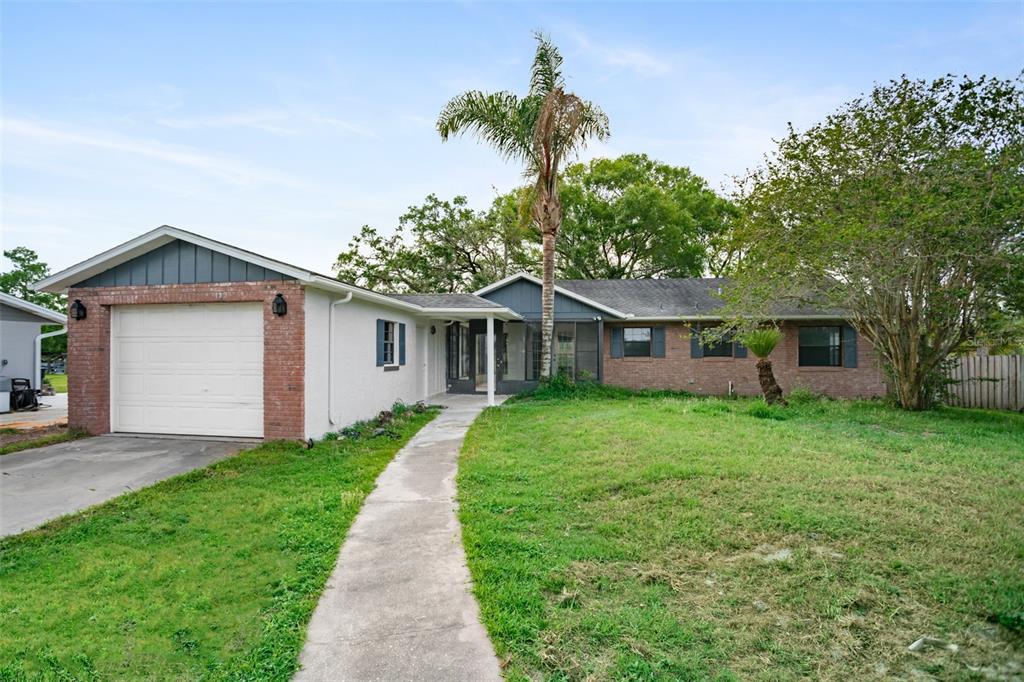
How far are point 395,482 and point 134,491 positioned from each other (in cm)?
290

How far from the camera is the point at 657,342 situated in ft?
54.2

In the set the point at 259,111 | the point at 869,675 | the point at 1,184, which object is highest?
the point at 259,111

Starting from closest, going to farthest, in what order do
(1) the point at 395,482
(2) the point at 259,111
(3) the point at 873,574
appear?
1. (3) the point at 873,574
2. (1) the point at 395,482
3. (2) the point at 259,111

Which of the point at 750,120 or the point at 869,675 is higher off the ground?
the point at 750,120

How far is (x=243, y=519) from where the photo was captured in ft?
16.3

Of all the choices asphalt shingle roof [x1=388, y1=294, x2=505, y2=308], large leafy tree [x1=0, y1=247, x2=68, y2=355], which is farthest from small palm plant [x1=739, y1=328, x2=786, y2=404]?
large leafy tree [x1=0, y1=247, x2=68, y2=355]

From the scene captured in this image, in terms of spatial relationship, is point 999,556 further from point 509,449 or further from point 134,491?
point 134,491

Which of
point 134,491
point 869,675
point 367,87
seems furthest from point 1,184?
point 869,675

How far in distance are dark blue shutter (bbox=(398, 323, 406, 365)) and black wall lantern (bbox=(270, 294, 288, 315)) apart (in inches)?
174

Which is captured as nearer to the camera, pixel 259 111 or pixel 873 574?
pixel 873 574

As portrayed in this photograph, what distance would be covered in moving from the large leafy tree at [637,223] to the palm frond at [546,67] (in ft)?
46.2

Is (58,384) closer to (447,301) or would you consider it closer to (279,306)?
(447,301)

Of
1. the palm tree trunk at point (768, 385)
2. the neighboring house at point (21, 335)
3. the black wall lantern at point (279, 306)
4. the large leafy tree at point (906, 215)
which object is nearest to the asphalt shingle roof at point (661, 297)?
the palm tree trunk at point (768, 385)

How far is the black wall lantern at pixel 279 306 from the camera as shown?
26.8 feet
